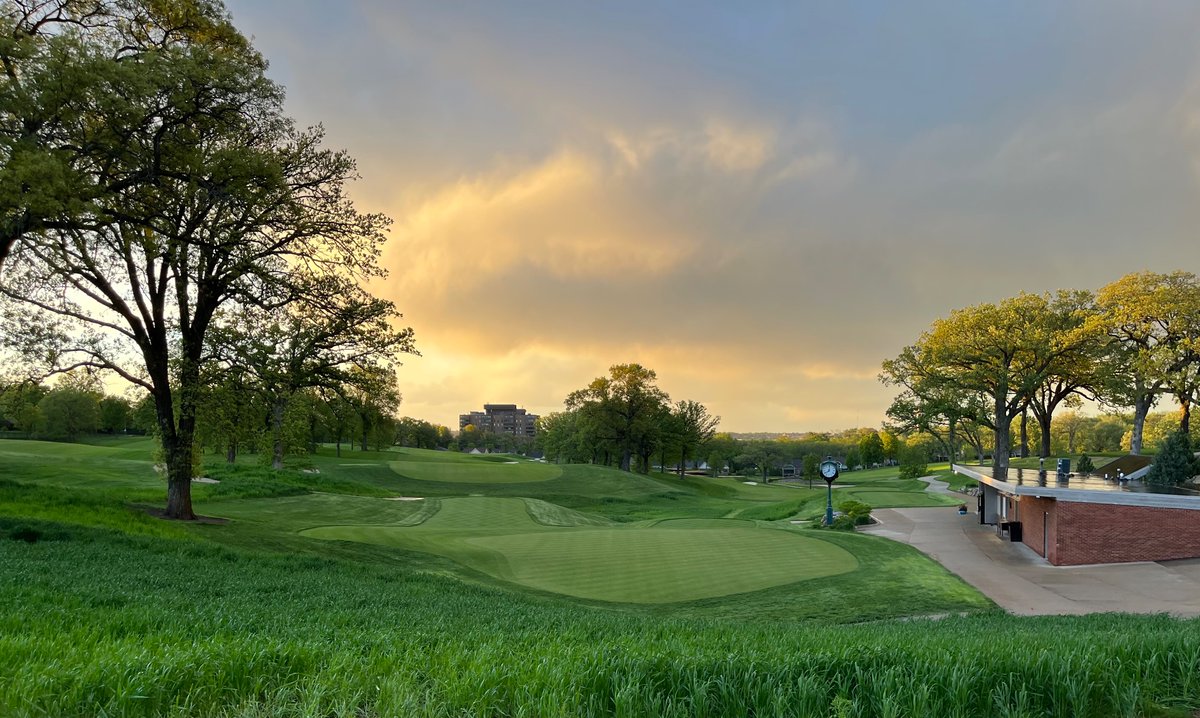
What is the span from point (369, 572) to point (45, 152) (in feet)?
33.8

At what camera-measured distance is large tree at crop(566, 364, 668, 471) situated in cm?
6569

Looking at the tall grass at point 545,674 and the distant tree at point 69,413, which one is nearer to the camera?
the tall grass at point 545,674

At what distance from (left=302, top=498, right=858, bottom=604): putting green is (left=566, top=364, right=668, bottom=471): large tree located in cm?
4087

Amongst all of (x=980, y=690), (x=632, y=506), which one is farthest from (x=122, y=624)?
(x=632, y=506)

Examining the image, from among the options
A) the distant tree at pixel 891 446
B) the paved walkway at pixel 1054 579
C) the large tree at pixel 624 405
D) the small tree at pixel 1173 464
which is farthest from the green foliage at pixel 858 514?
the distant tree at pixel 891 446

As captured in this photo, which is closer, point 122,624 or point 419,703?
point 419,703

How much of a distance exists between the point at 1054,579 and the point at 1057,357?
29953 mm

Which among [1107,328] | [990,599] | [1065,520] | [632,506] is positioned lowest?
[632,506]

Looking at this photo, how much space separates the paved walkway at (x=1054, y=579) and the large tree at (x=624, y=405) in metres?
43.1

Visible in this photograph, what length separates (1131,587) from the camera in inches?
556

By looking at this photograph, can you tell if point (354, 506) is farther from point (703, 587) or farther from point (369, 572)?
point (703, 587)

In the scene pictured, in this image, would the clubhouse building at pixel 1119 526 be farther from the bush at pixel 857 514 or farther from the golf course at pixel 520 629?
the bush at pixel 857 514

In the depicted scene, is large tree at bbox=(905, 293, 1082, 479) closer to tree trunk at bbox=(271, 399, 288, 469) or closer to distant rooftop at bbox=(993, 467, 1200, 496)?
distant rooftop at bbox=(993, 467, 1200, 496)

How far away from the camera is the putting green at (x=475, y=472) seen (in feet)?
163
